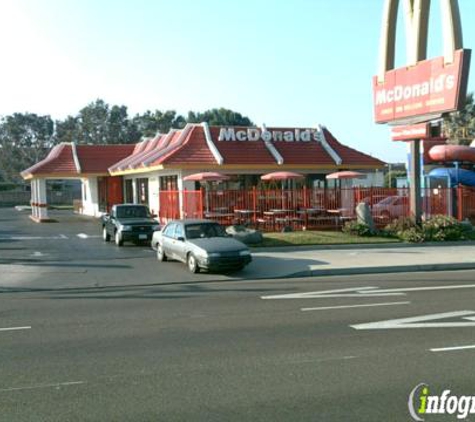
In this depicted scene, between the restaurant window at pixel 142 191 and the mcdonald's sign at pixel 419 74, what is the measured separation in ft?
55.0

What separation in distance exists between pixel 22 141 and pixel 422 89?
273 ft

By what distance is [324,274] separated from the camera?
1585cm

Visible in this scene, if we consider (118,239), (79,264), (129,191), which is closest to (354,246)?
(118,239)

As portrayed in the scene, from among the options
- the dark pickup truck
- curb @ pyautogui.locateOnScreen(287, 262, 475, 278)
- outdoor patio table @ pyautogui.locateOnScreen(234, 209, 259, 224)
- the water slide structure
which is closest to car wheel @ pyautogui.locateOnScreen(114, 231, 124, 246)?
the dark pickup truck

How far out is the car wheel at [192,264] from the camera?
616 inches

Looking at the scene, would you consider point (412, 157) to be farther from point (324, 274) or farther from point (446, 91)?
point (324, 274)

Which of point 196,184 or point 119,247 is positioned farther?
point 196,184

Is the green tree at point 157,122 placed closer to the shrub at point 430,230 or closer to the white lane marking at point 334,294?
the shrub at point 430,230

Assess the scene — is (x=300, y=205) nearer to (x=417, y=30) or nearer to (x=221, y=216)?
(x=221, y=216)

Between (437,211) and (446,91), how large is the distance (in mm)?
7123

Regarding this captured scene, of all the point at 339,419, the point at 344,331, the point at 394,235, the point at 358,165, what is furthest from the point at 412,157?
the point at 339,419

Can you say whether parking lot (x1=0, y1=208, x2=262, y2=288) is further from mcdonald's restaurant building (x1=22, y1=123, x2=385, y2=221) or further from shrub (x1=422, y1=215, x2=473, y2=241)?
shrub (x1=422, y1=215, x2=473, y2=241)

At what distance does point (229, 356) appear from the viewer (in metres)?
7.27

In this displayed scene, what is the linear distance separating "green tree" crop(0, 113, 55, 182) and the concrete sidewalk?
7622 cm
